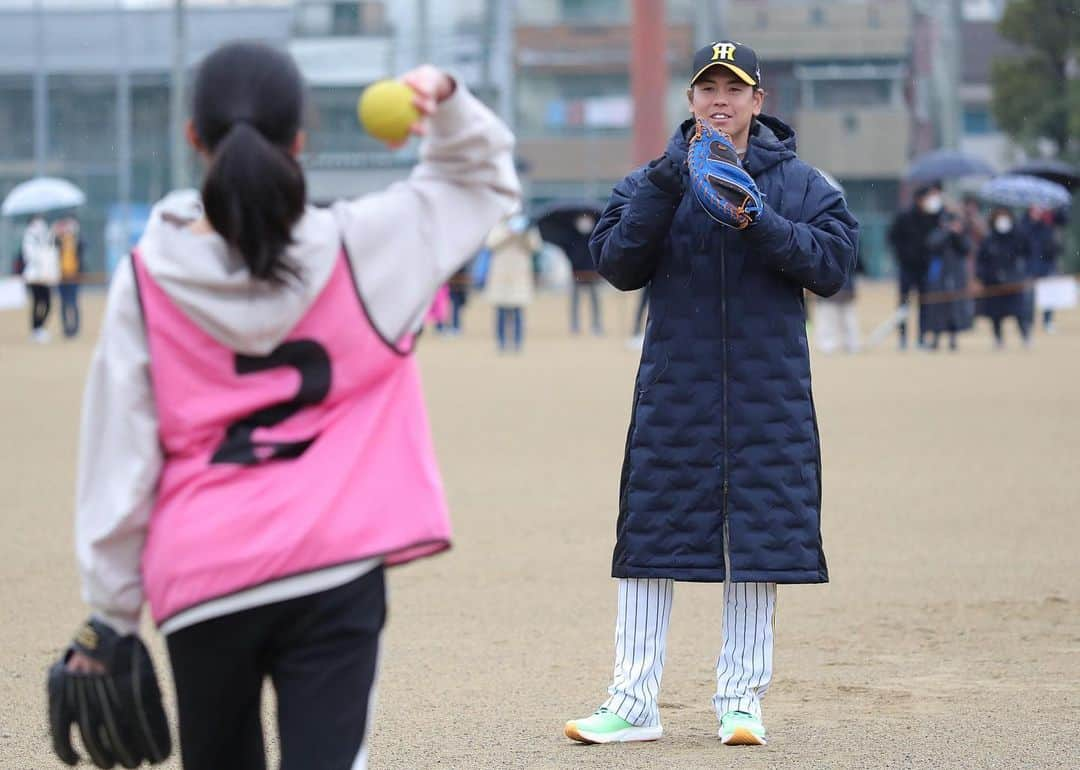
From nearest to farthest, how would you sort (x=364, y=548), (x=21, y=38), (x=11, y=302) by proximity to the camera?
1. (x=364, y=548)
2. (x=11, y=302)
3. (x=21, y=38)

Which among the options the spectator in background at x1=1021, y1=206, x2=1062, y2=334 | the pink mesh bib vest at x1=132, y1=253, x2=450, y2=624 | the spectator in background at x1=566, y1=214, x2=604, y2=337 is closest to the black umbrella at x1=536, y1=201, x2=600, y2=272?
the spectator in background at x1=566, y1=214, x2=604, y2=337

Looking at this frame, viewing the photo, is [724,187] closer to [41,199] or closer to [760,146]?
[760,146]

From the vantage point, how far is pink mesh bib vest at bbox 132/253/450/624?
2.80m

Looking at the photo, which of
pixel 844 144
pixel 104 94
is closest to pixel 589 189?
pixel 844 144

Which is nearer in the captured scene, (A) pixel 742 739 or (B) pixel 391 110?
(B) pixel 391 110

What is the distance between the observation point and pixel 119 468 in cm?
286

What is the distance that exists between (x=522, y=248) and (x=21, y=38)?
3302 centimetres

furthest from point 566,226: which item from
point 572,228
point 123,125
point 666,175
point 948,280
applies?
point 123,125

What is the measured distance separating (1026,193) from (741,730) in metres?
20.5

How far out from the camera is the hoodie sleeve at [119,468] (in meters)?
2.85

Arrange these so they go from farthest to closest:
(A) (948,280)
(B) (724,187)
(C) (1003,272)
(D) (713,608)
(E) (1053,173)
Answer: (E) (1053,173) < (C) (1003,272) < (A) (948,280) < (D) (713,608) < (B) (724,187)

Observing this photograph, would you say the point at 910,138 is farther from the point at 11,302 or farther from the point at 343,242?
the point at 343,242

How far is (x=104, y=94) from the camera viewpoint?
177 feet

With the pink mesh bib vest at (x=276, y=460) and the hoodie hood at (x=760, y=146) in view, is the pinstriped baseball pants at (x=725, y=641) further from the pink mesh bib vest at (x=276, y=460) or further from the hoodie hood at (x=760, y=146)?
the pink mesh bib vest at (x=276, y=460)
